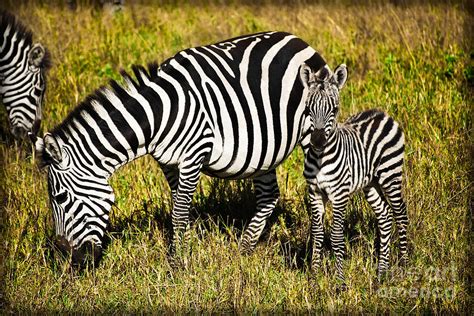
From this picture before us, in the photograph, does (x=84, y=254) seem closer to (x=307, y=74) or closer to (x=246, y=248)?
(x=246, y=248)

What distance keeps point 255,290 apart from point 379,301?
853 millimetres

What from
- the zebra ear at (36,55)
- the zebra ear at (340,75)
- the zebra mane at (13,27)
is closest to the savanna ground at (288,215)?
the zebra ear at (36,55)

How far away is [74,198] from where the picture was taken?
545 centimetres

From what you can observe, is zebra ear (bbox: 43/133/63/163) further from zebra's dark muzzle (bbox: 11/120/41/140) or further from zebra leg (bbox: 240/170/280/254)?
zebra's dark muzzle (bbox: 11/120/41/140)

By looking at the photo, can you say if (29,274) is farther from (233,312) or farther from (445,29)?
(445,29)

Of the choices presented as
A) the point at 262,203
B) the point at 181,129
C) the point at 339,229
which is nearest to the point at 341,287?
the point at 339,229

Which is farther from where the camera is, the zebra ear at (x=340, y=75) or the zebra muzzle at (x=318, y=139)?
the zebra ear at (x=340, y=75)

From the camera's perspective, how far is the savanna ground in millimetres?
5227

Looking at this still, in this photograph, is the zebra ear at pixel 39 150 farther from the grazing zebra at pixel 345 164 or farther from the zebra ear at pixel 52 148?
the grazing zebra at pixel 345 164

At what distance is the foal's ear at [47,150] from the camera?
5.31 metres

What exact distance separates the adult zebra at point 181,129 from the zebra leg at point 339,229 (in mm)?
898

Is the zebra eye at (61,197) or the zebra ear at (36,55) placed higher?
the zebra ear at (36,55)

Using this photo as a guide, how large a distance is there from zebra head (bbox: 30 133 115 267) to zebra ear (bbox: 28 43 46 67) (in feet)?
10.9

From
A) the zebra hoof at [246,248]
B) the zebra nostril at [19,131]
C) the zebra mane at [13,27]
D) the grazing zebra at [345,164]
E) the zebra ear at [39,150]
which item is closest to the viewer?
the grazing zebra at [345,164]
